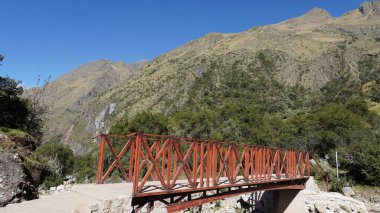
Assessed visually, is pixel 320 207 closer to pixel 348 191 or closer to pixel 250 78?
pixel 348 191

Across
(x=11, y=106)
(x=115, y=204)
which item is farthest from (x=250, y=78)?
(x=115, y=204)

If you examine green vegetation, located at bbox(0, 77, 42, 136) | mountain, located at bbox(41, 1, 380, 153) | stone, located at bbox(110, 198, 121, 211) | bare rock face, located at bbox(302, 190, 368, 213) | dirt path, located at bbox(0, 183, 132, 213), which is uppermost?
mountain, located at bbox(41, 1, 380, 153)

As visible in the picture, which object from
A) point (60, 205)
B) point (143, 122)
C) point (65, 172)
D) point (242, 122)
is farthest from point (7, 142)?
point (65, 172)

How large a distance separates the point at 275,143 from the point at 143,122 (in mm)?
21466

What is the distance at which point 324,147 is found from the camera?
1644 inches

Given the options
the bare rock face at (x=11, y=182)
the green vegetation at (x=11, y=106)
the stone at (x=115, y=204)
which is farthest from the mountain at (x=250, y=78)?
the stone at (x=115, y=204)

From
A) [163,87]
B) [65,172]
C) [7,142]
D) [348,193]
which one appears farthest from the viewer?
[163,87]

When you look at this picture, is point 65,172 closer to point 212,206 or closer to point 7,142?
point 212,206

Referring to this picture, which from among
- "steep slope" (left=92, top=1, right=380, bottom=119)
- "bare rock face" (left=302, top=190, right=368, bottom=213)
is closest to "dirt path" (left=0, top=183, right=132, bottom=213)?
"bare rock face" (left=302, top=190, right=368, bottom=213)

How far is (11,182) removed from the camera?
10305 millimetres

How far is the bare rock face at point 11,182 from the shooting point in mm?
9523

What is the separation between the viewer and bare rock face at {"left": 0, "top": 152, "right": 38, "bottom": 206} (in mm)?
9523

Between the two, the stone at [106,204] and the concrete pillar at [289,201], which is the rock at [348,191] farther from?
the stone at [106,204]

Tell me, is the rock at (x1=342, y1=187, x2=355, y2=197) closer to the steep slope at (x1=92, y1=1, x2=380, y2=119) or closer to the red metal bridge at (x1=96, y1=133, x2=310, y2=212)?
the red metal bridge at (x1=96, y1=133, x2=310, y2=212)
